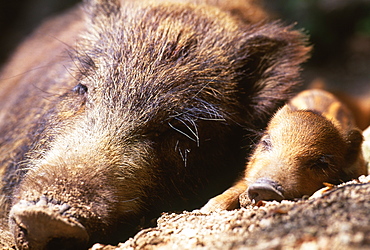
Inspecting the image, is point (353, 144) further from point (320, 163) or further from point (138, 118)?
point (138, 118)

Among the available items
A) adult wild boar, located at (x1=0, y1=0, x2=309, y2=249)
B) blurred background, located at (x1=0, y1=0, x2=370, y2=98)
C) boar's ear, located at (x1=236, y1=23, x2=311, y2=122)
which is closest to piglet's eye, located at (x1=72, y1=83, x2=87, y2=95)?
adult wild boar, located at (x1=0, y1=0, x2=309, y2=249)

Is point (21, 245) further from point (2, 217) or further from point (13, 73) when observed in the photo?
point (13, 73)

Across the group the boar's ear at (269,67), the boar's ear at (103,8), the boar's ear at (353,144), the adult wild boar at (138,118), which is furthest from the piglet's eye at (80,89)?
the boar's ear at (353,144)

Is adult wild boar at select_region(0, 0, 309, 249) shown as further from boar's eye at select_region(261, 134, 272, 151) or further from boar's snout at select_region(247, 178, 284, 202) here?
boar's snout at select_region(247, 178, 284, 202)

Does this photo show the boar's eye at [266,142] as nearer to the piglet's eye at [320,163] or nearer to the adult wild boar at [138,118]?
the adult wild boar at [138,118]

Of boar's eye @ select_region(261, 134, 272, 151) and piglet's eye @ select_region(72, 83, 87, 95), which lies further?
piglet's eye @ select_region(72, 83, 87, 95)

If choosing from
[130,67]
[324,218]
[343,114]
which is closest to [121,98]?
[130,67]

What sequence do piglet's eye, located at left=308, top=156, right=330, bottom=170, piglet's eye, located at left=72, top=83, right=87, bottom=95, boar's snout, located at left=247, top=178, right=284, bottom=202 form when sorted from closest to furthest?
boar's snout, located at left=247, top=178, right=284, bottom=202 → piglet's eye, located at left=308, top=156, right=330, bottom=170 → piglet's eye, located at left=72, top=83, right=87, bottom=95

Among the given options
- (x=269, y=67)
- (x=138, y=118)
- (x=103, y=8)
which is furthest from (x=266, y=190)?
(x=103, y=8)
